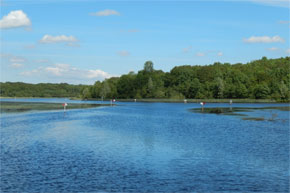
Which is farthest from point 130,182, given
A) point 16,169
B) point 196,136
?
point 196,136

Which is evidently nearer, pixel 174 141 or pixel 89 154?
pixel 89 154

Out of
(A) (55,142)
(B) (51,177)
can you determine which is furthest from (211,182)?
(A) (55,142)

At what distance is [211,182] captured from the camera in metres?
22.1

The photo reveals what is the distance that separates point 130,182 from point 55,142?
817 inches

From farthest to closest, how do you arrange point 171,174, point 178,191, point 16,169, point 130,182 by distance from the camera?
point 16,169 → point 171,174 → point 130,182 → point 178,191

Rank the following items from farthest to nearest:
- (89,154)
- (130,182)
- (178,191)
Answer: (89,154), (130,182), (178,191)

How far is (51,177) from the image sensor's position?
921 inches

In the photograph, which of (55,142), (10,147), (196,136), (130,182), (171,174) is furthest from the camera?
(196,136)

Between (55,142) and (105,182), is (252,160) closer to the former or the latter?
(105,182)

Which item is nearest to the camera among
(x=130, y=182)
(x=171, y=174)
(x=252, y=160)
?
(x=130, y=182)

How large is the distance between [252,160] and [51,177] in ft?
56.3

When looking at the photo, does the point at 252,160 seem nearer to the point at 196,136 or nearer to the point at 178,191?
the point at 178,191

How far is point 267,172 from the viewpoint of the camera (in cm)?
2483

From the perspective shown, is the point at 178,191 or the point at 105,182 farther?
the point at 105,182
